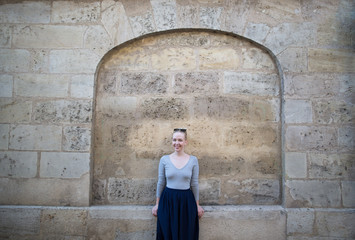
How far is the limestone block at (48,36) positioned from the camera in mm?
2943

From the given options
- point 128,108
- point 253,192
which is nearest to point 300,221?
point 253,192

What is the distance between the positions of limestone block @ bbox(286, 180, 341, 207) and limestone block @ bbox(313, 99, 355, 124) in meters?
0.72

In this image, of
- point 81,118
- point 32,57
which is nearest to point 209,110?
point 81,118

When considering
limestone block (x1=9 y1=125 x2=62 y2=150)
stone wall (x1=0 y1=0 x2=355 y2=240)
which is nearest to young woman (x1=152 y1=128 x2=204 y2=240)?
stone wall (x1=0 y1=0 x2=355 y2=240)

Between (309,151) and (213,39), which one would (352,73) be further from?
(213,39)

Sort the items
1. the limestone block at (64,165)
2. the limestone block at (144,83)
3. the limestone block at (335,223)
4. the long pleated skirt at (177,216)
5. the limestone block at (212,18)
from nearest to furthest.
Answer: the long pleated skirt at (177,216)
the limestone block at (335,223)
the limestone block at (64,165)
the limestone block at (212,18)
the limestone block at (144,83)

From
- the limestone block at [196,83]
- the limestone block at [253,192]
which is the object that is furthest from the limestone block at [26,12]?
the limestone block at [253,192]

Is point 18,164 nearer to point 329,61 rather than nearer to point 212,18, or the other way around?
point 212,18

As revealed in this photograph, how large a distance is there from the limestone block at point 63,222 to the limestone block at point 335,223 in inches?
104

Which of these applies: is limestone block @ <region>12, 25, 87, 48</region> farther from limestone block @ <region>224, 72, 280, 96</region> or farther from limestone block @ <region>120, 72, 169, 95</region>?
limestone block @ <region>224, 72, 280, 96</region>

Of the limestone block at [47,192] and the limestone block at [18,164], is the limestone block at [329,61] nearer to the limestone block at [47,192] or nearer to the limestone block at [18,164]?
the limestone block at [47,192]

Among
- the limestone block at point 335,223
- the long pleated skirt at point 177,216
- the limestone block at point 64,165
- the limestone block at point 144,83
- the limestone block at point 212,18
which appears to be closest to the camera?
the long pleated skirt at point 177,216

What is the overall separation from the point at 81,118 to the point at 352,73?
3243 millimetres

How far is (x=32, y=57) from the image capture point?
2.94m
